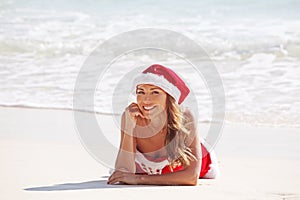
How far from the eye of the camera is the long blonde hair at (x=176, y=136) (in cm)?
406

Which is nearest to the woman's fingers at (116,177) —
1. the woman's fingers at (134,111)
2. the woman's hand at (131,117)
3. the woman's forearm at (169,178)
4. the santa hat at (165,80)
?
the woman's forearm at (169,178)

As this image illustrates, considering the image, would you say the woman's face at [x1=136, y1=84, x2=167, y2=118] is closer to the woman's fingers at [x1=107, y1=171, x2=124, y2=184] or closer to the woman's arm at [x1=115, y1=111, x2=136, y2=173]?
the woman's arm at [x1=115, y1=111, x2=136, y2=173]

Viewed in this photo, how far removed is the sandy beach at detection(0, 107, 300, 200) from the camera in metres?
3.88

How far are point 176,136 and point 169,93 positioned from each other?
28 cm

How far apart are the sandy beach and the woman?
0.08 metres

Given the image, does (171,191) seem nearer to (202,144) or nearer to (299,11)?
(202,144)

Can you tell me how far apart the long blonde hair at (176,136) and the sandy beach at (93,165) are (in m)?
0.18

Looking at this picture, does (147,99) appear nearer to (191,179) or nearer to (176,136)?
(176,136)

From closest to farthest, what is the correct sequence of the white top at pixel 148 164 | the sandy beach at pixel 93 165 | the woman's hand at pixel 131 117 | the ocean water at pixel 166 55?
the sandy beach at pixel 93 165, the woman's hand at pixel 131 117, the white top at pixel 148 164, the ocean water at pixel 166 55

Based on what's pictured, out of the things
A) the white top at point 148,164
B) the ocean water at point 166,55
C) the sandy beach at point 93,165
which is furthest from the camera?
the ocean water at point 166,55

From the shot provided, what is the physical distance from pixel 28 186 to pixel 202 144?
1.17 meters

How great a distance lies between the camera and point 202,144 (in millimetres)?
4465

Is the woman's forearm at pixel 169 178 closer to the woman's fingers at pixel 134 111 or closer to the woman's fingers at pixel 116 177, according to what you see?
the woman's fingers at pixel 116 177

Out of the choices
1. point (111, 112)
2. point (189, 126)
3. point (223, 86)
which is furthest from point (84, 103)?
point (189, 126)
